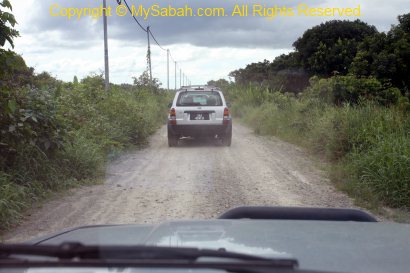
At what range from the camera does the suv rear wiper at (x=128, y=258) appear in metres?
1.57

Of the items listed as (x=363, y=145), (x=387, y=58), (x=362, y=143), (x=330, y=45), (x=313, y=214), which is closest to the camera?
(x=313, y=214)

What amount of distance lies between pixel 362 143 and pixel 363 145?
194mm

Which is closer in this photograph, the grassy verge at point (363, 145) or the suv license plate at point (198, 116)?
the grassy verge at point (363, 145)

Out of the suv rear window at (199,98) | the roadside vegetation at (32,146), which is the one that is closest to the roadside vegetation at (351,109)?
the suv rear window at (199,98)

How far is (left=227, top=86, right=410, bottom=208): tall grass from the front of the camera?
747 centimetres

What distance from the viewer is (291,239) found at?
7.76 feet

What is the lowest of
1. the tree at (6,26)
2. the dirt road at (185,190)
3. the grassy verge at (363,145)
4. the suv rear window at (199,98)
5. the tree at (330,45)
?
the dirt road at (185,190)

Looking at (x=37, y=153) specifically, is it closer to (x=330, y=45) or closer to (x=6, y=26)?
(x=6, y=26)

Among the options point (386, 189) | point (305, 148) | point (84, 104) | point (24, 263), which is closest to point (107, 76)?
point (84, 104)

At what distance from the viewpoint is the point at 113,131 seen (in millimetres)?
13289

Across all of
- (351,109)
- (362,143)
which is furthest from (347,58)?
(362,143)

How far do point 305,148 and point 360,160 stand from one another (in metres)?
4.83

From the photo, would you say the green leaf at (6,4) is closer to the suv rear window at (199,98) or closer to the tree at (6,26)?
the tree at (6,26)

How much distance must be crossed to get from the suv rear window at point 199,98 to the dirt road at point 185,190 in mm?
1690
